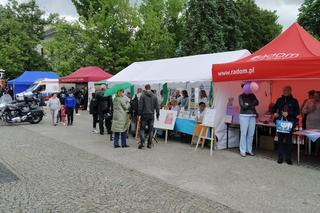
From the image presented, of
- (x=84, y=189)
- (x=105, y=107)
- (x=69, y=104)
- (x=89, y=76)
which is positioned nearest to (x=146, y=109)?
(x=105, y=107)

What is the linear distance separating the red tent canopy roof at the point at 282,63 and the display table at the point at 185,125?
1.76m

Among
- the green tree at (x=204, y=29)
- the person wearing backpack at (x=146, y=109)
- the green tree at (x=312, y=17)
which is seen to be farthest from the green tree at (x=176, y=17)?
the person wearing backpack at (x=146, y=109)

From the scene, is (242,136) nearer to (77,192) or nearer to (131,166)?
(131,166)

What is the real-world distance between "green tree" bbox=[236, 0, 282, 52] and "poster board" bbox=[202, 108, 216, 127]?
1050 inches

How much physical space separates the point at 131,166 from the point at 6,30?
132ft

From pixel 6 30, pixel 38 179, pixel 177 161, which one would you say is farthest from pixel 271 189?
pixel 6 30

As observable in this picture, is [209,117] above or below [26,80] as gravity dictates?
below

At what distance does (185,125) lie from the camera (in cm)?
1132

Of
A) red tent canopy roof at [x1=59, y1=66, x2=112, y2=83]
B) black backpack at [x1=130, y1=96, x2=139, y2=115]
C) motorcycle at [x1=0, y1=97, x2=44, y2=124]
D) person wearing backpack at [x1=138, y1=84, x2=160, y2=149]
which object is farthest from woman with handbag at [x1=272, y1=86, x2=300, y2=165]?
red tent canopy roof at [x1=59, y1=66, x2=112, y2=83]

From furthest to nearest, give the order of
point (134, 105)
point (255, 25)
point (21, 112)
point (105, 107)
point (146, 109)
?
point (255, 25) < point (21, 112) < point (105, 107) < point (134, 105) < point (146, 109)

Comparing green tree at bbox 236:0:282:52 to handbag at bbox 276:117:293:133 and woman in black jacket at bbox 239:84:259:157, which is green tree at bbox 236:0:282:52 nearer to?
woman in black jacket at bbox 239:84:259:157

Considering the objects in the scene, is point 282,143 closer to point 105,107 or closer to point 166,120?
point 166,120

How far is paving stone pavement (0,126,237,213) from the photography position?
542 cm

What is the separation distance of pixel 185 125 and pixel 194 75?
1.55 metres
